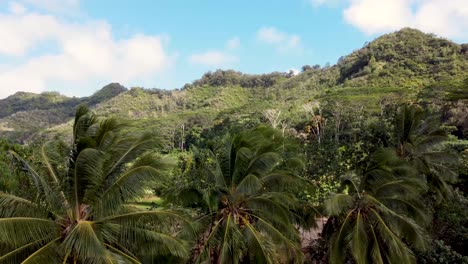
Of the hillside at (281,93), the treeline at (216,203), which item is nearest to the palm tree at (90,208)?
the treeline at (216,203)

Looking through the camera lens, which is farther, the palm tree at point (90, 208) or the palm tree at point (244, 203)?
the palm tree at point (244, 203)

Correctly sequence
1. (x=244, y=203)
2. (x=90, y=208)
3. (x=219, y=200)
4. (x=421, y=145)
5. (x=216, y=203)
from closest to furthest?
1. (x=90, y=208)
2. (x=216, y=203)
3. (x=219, y=200)
4. (x=244, y=203)
5. (x=421, y=145)

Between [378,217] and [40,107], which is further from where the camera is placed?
[40,107]

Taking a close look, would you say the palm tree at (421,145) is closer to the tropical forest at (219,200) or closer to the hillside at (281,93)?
the tropical forest at (219,200)

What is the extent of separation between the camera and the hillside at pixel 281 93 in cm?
6425

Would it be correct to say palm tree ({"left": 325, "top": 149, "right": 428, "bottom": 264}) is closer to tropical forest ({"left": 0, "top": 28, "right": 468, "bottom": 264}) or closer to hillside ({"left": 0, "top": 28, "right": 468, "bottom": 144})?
tropical forest ({"left": 0, "top": 28, "right": 468, "bottom": 264})

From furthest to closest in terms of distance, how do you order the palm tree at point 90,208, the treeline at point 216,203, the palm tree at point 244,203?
the palm tree at point 244,203
the treeline at point 216,203
the palm tree at point 90,208

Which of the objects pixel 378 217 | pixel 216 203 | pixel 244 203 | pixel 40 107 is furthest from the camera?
pixel 40 107

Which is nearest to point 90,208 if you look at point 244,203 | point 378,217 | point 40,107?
point 244,203

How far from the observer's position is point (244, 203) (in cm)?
1384

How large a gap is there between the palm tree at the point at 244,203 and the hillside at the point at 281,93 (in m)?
22.3

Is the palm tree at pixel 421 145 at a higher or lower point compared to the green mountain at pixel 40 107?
lower

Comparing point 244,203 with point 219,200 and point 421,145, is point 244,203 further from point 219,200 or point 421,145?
point 421,145

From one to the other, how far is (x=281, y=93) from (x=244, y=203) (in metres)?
92.9
